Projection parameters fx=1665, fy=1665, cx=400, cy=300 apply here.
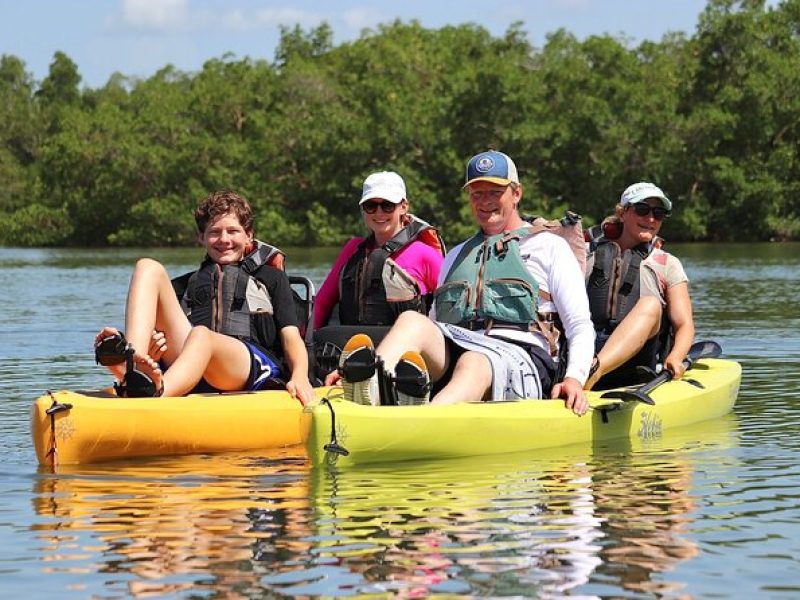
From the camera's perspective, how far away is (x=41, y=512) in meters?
5.95

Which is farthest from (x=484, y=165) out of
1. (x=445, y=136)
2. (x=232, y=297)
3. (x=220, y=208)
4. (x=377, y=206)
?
(x=445, y=136)

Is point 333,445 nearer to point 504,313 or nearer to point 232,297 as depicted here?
point 504,313

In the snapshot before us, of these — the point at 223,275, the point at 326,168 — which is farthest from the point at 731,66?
the point at 223,275

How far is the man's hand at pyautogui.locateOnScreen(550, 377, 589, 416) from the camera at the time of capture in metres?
6.83

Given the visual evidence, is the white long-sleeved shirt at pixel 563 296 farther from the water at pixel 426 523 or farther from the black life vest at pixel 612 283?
the black life vest at pixel 612 283

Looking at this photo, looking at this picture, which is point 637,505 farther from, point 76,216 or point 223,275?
point 76,216

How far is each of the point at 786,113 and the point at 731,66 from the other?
98.7 inches

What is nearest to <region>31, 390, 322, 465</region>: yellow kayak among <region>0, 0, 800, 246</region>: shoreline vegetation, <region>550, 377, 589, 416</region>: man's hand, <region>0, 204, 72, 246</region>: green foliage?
<region>550, 377, 589, 416</region>: man's hand

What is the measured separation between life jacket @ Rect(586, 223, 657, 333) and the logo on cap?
166 cm

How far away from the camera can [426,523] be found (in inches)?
221

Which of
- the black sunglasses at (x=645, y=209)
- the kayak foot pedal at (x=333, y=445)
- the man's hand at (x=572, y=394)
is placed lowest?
the kayak foot pedal at (x=333, y=445)

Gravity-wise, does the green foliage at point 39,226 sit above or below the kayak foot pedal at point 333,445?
above

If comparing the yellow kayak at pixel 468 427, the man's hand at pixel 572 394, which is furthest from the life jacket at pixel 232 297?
the man's hand at pixel 572 394

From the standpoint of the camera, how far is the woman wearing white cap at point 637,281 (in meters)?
8.22
